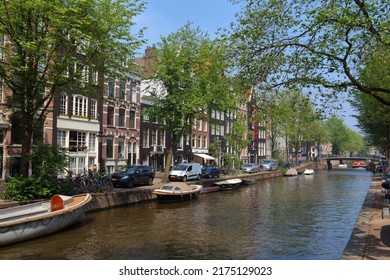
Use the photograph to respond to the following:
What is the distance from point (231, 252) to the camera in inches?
561

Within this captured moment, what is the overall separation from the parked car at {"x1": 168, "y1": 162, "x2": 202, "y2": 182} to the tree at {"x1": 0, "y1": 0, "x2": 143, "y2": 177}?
1742 cm

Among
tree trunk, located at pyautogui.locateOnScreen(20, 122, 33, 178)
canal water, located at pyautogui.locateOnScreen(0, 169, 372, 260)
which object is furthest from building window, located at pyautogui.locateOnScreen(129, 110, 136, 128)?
tree trunk, located at pyautogui.locateOnScreen(20, 122, 33, 178)

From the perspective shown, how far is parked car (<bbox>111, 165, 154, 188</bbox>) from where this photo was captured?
29.5m

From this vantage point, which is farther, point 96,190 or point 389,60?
point 96,190

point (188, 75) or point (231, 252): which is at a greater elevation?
point (188, 75)

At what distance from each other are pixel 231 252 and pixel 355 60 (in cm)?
853

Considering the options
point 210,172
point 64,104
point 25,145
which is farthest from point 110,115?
point 25,145

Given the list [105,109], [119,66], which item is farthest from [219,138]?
[119,66]

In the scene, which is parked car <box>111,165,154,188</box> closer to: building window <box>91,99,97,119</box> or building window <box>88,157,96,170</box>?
building window <box>88,157,96,170</box>

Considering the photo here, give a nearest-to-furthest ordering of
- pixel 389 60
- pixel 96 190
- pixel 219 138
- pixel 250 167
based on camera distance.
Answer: pixel 389 60 < pixel 96 190 < pixel 250 167 < pixel 219 138

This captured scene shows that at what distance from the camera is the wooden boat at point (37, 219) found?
46.9 feet

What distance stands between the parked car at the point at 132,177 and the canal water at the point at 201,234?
3.33 meters

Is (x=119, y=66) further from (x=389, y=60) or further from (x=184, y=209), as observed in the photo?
(x=389, y=60)

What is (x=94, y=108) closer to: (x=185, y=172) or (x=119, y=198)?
(x=185, y=172)
